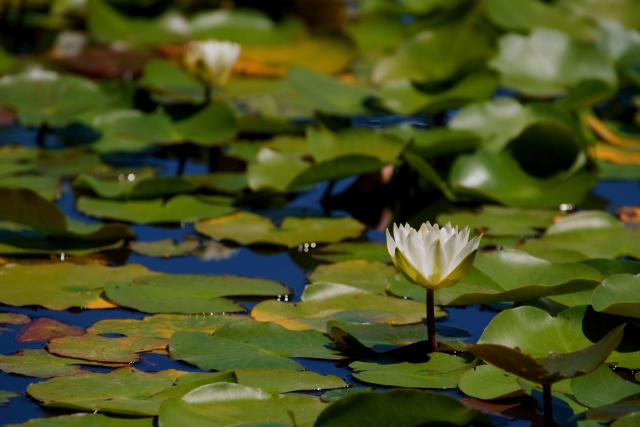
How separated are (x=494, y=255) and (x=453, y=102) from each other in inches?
41.6

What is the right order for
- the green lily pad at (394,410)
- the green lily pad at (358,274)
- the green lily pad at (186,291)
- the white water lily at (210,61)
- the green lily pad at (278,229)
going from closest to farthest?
the green lily pad at (394,410) → the green lily pad at (186,291) → the green lily pad at (358,274) → the green lily pad at (278,229) → the white water lily at (210,61)

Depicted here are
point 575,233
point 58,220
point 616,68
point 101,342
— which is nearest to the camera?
point 101,342

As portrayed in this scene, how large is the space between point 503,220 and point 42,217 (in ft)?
3.57

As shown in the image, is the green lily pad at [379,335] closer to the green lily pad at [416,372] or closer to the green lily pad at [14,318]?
the green lily pad at [416,372]

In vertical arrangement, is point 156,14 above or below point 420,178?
above

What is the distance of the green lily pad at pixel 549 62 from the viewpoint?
3.24 m

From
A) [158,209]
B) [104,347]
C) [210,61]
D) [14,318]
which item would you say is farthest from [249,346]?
[210,61]

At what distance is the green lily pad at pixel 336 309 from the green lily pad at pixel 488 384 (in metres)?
0.28

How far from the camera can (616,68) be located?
11.3ft

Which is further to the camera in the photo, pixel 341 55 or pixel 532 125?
pixel 341 55

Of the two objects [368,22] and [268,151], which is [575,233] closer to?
[268,151]

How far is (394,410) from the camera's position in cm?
128

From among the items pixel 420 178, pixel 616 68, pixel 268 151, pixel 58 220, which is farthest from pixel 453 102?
pixel 58 220

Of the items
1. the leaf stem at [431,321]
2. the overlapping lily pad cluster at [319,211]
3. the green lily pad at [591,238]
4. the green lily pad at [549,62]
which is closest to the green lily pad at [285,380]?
the overlapping lily pad cluster at [319,211]
